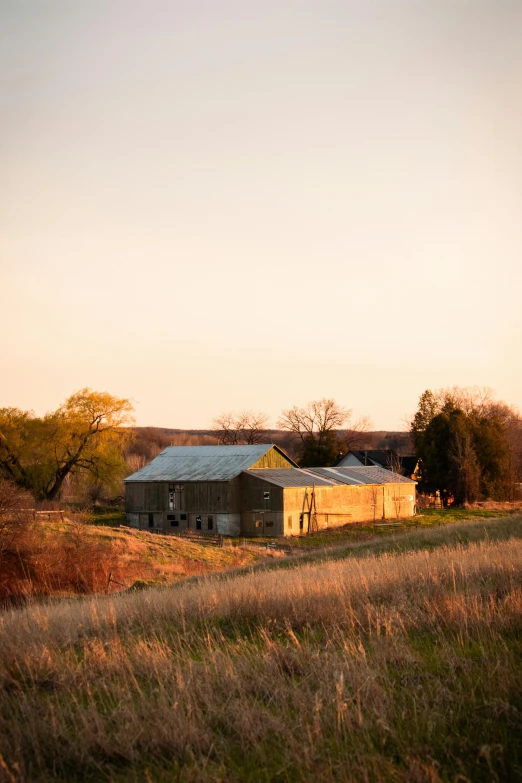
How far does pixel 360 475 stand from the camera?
198ft

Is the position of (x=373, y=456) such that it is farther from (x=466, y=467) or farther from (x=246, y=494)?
(x=246, y=494)

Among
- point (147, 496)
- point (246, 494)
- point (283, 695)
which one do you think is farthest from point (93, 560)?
point (283, 695)

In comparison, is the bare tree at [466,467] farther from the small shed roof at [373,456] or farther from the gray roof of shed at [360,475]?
the small shed roof at [373,456]

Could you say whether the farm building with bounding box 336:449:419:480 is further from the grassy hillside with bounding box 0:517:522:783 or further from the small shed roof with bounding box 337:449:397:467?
the grassy hillside with bounding box 0:517:522:783

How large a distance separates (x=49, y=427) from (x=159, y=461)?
10548 mm

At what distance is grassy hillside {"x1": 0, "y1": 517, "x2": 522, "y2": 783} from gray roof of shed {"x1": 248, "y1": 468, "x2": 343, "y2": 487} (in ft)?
135

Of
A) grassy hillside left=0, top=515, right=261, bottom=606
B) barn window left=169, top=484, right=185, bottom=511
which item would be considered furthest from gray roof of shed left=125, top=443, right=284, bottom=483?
grassy hillside left=0, top=515, right=261, bottom=606

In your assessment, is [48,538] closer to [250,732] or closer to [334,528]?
[334,528]

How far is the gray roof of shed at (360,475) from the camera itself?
56969 mm

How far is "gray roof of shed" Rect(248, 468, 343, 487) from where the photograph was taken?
5041 cm

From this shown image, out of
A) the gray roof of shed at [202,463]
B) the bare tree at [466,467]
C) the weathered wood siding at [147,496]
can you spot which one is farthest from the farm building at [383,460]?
the weathered wood siding at [147,496]

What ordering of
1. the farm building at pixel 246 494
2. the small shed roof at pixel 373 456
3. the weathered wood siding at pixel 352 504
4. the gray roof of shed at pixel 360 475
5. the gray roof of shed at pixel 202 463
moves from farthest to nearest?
the small shed roof at pixel 373 456 < the gray roof of shed at pixel 360 475 < the gray roof of shed at pixel 202 463 < the farm building at pixel 246 494 < the weathered wood siding at pixel 352 504

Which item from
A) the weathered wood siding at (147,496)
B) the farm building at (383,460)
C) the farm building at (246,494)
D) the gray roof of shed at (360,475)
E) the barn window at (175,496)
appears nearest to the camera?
the farm building at (246,494)

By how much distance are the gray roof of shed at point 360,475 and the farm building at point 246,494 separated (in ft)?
0.51
